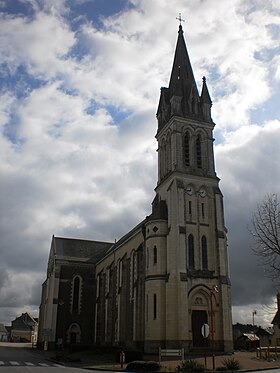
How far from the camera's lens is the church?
124ft

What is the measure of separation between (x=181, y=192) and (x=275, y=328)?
36.1 meters

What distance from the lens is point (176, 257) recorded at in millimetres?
38938

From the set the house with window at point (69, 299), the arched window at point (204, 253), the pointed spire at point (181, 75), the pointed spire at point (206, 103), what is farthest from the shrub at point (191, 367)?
the house with window at point (69, 299)

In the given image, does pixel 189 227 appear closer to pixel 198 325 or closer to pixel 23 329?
pixel 198 325

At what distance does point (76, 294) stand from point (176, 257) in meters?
28.8

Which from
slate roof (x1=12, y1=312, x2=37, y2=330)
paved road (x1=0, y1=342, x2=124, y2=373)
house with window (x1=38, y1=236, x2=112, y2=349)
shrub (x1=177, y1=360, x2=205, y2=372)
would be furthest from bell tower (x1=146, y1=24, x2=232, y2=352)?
slate roof (x1=12, y1=312, x2=37, y2=330)

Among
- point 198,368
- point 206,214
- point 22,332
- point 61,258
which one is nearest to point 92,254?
point 61,258

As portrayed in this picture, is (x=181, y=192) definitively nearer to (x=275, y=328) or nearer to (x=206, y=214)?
(x=206, y=214)

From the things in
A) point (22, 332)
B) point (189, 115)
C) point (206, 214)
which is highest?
point (189, 115)

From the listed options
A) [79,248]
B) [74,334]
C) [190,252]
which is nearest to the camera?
[190,252]

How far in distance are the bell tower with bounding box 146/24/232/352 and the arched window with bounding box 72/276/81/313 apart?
24097mm

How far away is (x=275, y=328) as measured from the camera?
6481 centimetres

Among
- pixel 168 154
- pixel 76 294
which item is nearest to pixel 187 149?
pixel 168 154

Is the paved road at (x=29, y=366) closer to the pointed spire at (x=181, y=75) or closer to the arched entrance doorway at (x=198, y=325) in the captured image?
the arched entrance doorway at (x=198, y=325)
